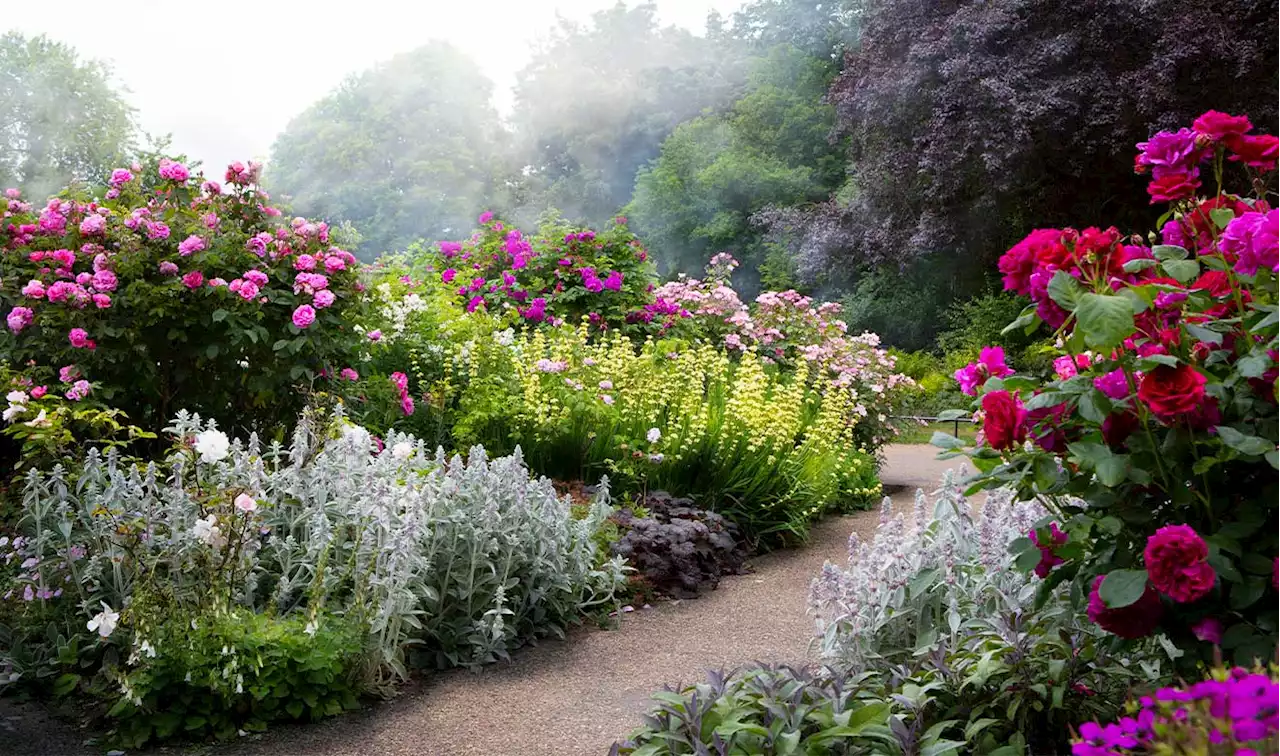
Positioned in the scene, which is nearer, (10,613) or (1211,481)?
(1211,481)

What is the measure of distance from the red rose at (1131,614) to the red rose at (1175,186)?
0.67 m

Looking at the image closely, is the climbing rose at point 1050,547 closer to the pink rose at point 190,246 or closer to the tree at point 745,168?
the pink rose at point 190,246

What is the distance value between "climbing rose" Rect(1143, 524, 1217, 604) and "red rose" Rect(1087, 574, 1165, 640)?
0.41ft

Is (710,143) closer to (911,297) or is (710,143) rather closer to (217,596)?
(911,297)

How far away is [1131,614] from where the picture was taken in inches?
62.1

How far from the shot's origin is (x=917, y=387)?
6781mm

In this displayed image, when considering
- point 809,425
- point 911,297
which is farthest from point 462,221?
point 809,425

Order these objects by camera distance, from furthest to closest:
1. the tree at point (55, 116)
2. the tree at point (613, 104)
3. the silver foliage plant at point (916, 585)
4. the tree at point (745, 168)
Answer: the tree at point (613, 104) < the tree at point (745, 168) < the tree at point (55, 116) < the silver foliage plant at point (916, 585)

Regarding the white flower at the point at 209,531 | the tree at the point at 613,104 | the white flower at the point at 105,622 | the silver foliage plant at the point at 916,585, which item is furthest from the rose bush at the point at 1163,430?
the tree at the point at 613,104

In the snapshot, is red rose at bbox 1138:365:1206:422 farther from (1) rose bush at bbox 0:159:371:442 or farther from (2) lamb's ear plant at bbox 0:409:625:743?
(1) rose bush at bbox 0:159:371:442

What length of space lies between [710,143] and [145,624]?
14.7m

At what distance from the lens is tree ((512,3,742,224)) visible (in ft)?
57.4

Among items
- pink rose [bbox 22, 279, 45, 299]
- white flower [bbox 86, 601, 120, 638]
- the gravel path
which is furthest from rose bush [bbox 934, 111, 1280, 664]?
pink rose [bbox 22, 279, 45, 299]

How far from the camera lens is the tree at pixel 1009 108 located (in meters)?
9.90
